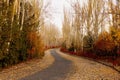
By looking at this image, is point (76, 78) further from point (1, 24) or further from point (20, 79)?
point (1, 24)

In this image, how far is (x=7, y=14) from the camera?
1833 centimetres

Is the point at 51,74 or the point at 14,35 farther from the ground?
the point at 14,35

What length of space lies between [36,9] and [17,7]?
9.52 metres

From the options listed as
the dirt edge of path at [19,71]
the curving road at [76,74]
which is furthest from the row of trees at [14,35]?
the curving road at [76,74]

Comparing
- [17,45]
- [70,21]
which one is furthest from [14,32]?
[70,21]

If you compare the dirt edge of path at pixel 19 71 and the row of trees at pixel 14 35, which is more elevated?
the row of trees at pixel 14 35

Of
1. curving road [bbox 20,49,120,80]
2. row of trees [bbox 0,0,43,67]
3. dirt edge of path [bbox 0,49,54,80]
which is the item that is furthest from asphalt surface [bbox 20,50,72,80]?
row of trees [bbox 0,0,43,67]

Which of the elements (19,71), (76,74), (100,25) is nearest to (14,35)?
(19,71)

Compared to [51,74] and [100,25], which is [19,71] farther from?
[100,25]

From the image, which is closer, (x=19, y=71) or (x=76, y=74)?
(x=76, y=74)

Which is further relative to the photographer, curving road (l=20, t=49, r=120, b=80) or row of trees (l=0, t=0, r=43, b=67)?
row of trees (l=0, t=0, r=43, b=67)

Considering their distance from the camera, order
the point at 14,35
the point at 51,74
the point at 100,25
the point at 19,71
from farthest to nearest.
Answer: the point at 100,25, the point at 14,35, the point at 19,71, the point at 51,74

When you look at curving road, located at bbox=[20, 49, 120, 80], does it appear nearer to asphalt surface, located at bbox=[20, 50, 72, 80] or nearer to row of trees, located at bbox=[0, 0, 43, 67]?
asphalt surface, located at bbox=[20, 50, 72, 80]

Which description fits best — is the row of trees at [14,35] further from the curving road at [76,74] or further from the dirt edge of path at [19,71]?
the curving road at [76,74]
